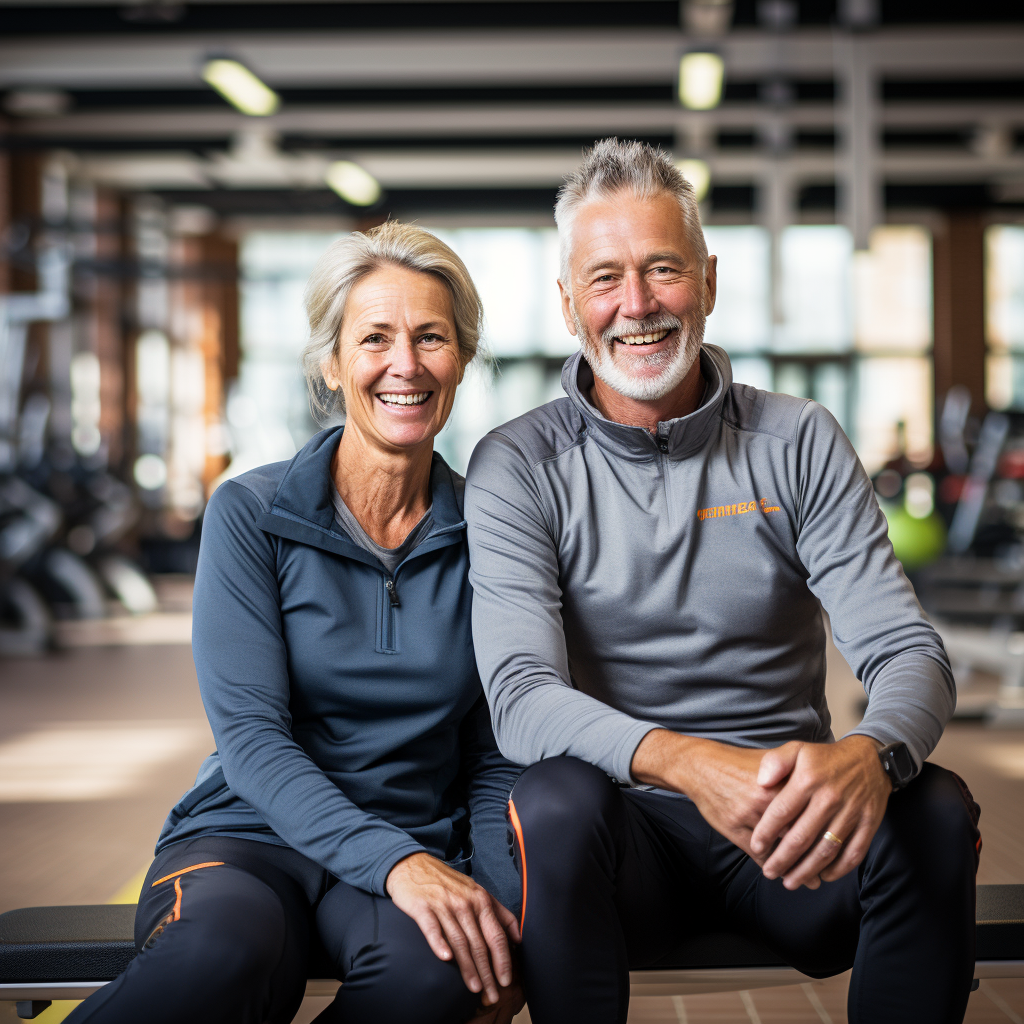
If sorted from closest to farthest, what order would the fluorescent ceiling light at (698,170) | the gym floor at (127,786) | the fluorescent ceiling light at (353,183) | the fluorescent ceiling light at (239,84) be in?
the gym floor at (127,786), the fluorescent ceiling light at (239,84), the fluorescent ceiling light at (698,170), the fluorescent ceiling light at (353,183)

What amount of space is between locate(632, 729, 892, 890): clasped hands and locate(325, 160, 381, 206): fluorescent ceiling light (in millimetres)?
8758

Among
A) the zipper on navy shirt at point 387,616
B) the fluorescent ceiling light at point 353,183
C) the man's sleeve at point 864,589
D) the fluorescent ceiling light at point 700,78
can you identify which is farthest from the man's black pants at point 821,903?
the fluorescent ceiling light at point 353,183

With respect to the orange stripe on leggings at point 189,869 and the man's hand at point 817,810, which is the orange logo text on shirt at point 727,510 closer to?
the man's hand at point 817,810

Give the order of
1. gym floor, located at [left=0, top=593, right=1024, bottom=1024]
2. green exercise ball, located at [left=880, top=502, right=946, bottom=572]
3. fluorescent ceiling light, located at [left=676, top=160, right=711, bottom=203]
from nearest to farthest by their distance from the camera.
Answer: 1. gym floor, located at [left=0, top=593, right=1024, bottom=1024]
2. green exercise ball, located at [left=880, top=502, right=946, bottom=572]
3. fluorescent ceiling light, located at [left=676, top=160, right=711, bottom=203]

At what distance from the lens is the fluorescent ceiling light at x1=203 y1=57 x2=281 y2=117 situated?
6672 millimetres

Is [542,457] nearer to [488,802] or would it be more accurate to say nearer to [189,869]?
[488,802]

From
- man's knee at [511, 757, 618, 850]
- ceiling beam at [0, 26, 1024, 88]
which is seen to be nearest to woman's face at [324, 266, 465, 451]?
man's knee at [511, 757, 618, 850]

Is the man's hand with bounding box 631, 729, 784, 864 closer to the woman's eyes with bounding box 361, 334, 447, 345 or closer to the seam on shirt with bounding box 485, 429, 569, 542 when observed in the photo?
the seam on shirt with bounding box 485, 429, 569, 542

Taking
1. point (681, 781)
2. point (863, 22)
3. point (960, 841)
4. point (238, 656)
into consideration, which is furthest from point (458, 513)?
point (863, 22)

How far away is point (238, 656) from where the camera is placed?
1364 millimetres

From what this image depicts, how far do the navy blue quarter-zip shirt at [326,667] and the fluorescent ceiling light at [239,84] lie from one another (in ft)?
19.4

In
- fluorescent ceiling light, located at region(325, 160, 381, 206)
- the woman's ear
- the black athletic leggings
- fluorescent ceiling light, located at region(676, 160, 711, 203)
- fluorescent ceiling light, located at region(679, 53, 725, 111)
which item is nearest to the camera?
the black athletic leggings

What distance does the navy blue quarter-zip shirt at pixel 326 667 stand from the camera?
4.47 feet

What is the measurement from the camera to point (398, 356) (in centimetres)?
147
